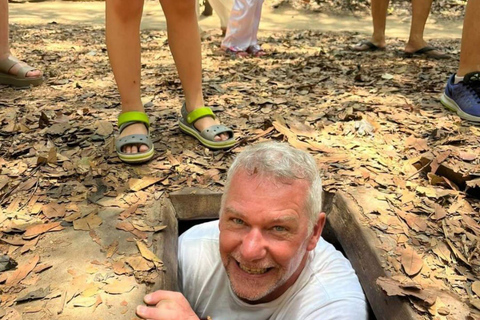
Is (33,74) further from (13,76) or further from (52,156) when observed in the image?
(52,156)

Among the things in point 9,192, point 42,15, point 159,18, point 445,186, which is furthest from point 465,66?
point 42,15

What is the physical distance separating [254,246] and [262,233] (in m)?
0.07

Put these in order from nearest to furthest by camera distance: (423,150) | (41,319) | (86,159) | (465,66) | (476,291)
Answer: (41,319) < (476,291) < (86,159) < (423,150) < (465,66)

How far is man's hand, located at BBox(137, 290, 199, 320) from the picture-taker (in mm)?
1690

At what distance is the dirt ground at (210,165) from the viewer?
6.22 feet

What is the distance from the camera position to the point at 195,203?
2484 millimetres

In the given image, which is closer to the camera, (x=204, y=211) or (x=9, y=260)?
(x=9, y=260)

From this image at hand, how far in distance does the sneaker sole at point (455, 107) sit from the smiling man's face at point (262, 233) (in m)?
1.96

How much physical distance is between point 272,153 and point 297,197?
0.22 m

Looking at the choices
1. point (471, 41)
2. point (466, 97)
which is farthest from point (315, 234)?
point (471, 41)

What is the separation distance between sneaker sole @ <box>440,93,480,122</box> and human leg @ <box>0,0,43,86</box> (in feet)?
10.8

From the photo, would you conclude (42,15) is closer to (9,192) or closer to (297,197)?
(9,192)

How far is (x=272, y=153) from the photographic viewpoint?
6.48ft

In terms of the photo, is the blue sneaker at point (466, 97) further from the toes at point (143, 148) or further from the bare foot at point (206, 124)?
the toes at point (143, 148)
